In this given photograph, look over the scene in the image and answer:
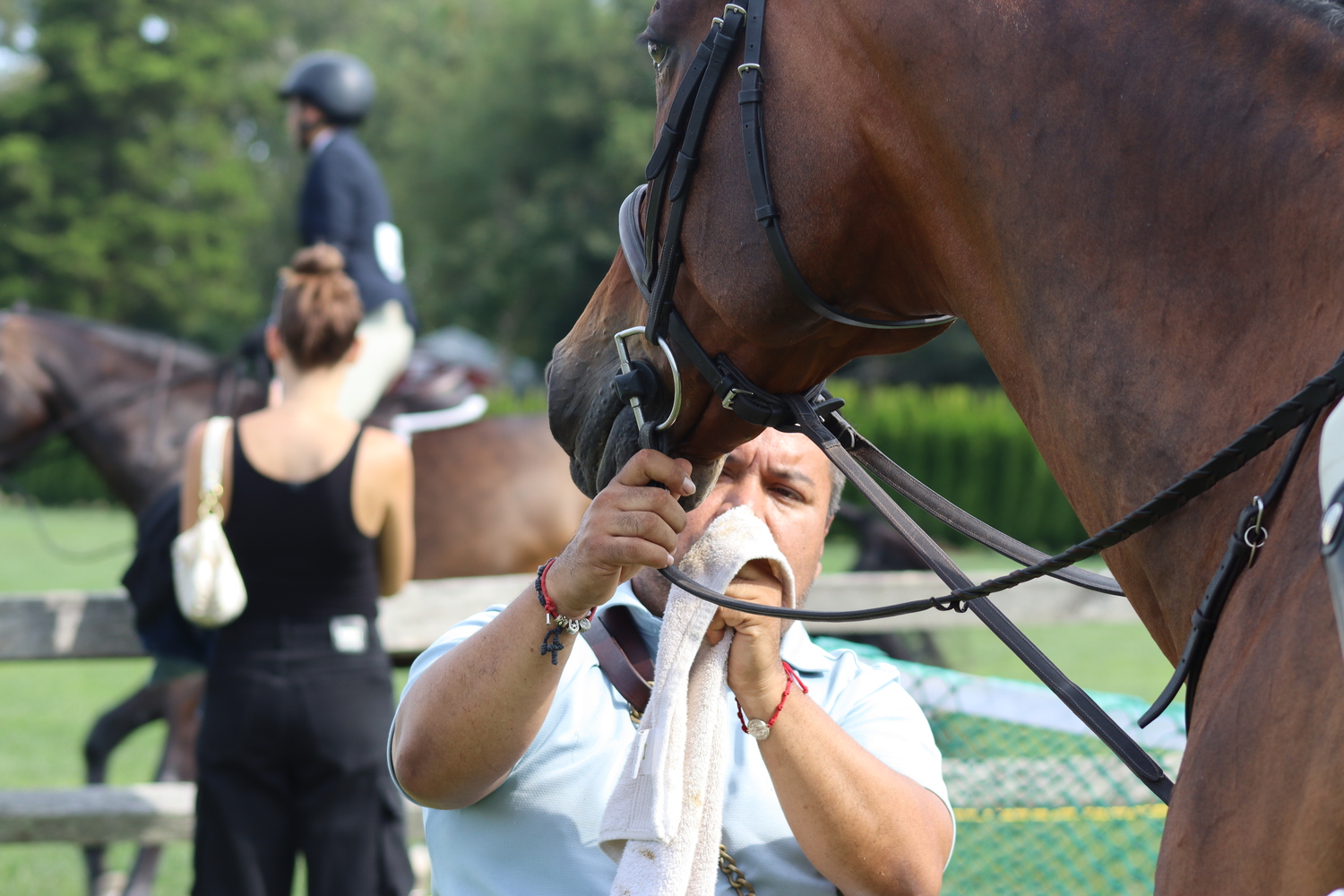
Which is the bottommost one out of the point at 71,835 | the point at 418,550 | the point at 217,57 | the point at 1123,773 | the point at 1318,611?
the point at 71,835

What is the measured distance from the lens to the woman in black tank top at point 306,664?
10.7 feet

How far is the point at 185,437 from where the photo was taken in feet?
18.6

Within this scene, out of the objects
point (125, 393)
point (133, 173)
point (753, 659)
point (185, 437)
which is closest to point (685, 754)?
point (753, 659)

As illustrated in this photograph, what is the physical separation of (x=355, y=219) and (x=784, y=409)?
4708mm

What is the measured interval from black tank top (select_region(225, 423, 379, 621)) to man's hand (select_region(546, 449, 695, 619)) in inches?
76.6

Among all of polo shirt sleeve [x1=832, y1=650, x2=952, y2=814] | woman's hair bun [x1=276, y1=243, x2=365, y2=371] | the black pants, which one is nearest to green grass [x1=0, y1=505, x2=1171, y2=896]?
polo shirt sleeve [x1=832, y1=650, x2=952, y2=814]

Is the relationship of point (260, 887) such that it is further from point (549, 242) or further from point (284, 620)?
point (549, 242)

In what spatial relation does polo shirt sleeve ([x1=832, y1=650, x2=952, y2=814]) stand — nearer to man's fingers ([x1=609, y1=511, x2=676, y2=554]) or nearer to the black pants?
man's fingers ([x1=609, y1=511, x2=676, y2=554])

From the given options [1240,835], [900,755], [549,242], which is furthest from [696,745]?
[549,242]

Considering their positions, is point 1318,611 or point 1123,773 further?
point 1123,773

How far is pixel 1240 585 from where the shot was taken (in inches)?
44.9

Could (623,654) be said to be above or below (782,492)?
below

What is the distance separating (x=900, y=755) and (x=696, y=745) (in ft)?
1.41

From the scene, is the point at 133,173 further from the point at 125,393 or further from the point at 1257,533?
the point at 1257,533
